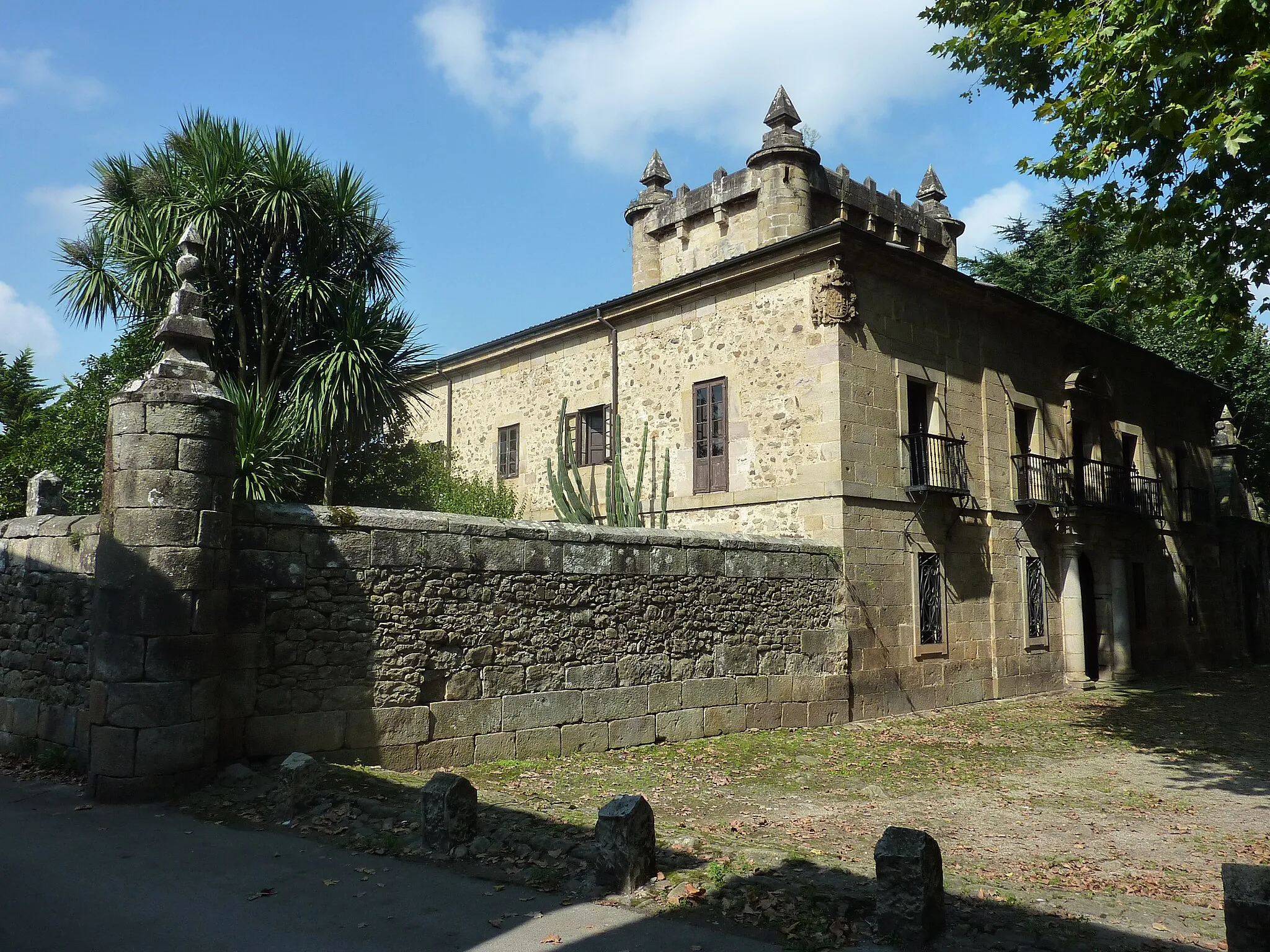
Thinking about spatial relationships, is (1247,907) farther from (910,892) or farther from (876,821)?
(876,821)

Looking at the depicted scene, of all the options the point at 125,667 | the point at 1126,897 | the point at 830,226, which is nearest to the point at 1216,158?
the point at 830,226

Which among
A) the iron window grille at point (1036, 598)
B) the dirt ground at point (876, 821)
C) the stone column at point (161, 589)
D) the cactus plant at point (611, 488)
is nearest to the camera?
the dirt ground at point (876, 821)

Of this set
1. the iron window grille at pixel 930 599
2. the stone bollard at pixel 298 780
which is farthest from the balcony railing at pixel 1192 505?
the stone bollard at pixel 298 780

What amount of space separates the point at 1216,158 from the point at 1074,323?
1048cm

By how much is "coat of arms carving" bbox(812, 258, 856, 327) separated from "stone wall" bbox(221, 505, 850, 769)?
144 inches

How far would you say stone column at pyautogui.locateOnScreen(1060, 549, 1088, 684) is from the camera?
17344mm

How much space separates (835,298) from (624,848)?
33.7ft

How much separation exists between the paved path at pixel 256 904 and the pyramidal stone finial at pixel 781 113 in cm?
1533

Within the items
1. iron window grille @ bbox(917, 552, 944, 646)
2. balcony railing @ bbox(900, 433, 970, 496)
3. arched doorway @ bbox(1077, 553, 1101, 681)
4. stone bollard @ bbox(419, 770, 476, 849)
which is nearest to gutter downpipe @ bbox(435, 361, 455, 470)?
balcony railing @ bbox(900, 433, 970, 496)

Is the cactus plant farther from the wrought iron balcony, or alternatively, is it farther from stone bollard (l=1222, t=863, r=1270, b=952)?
stone bollard (l=1222, t=863, r=1270, b=952)

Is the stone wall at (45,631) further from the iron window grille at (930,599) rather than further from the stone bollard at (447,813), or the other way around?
the iron window grille at (930,599)

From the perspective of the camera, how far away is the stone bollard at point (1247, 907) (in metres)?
3.74

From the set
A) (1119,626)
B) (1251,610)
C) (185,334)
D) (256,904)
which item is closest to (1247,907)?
(256,904)

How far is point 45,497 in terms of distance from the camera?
911 centimetres
